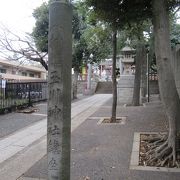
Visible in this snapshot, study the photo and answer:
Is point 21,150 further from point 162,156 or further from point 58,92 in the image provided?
point 58,92

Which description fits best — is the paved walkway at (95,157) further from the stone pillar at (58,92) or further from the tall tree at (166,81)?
the stone pillar at (58,92)

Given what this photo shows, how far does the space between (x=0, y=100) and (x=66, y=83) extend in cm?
1140

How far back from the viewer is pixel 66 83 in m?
3.47

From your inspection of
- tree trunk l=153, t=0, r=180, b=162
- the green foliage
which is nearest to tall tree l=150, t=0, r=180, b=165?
tree trunk l=153, t=0, r=180, b=162

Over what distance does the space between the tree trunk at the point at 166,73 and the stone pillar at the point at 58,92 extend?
3637 millimetres

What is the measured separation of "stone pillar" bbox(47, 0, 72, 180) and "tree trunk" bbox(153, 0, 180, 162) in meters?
3.64

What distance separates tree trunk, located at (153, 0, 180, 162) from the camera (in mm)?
6737

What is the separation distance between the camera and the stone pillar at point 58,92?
3416 mm

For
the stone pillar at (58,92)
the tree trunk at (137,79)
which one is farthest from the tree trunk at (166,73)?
the tree trunk at (137,79)

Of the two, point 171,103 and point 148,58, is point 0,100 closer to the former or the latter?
point 171,103

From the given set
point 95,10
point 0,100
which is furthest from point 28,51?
point 95,10

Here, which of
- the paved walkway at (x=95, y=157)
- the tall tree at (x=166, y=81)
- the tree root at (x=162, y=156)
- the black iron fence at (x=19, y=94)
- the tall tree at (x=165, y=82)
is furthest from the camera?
the black iron fence at (x=19, y=94)

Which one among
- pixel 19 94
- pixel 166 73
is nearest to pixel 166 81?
pixel 166 73

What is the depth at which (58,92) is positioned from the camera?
344 cm
